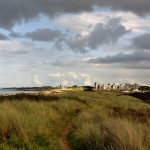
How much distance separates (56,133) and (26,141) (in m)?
4.09

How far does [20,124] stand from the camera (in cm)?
1541

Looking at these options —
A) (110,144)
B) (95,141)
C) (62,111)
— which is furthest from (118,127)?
(62,111)

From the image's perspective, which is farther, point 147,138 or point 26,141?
point 26,141

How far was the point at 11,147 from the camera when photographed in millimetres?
12336

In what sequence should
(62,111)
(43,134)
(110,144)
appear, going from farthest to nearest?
(62,111), (43,134), (110,144)

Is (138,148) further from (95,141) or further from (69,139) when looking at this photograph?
(69,139)

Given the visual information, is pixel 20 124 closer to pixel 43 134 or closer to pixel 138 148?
pixel 43 134

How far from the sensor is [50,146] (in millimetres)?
13172

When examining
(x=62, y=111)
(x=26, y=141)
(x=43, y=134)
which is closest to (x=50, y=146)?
(x=26, y=141)

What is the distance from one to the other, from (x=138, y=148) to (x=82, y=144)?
3253mm

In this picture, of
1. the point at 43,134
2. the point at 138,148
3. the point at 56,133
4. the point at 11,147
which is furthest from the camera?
the point at 56,133

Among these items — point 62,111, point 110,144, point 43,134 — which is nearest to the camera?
point 110,144

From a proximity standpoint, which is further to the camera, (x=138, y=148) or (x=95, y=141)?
(x=95, y=141)

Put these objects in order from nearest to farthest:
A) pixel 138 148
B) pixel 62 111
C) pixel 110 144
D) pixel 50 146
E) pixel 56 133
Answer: pixel 138 148 < pixel 110 144 < pixel 50 146 < pixel 56 133 < pixel 62 111
